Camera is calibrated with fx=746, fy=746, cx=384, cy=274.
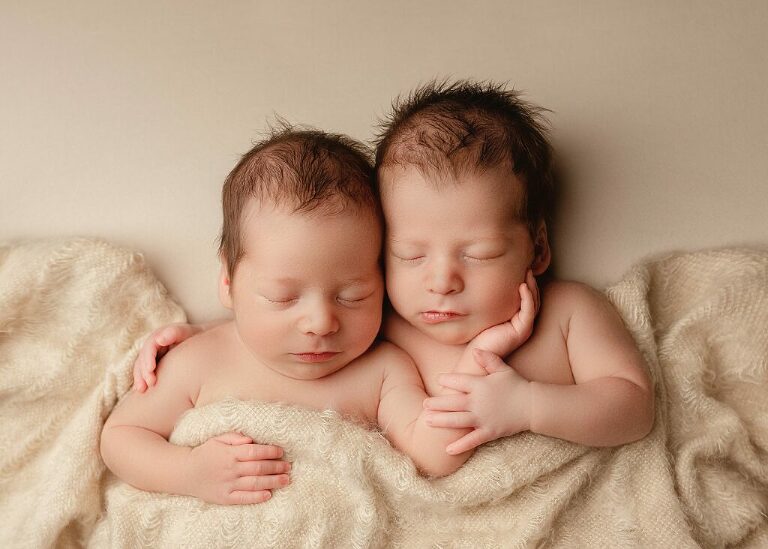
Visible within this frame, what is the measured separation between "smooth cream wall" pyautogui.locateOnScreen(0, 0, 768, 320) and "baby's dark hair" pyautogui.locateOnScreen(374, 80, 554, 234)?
0.16 metres

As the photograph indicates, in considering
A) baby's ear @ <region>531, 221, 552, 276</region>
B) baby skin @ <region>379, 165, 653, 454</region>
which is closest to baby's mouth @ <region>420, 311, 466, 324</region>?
baby skin @ <region>379, 165, 653, 454</region>

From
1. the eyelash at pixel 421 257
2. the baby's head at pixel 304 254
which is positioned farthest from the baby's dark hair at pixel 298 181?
the eyelash at pixel 421 257

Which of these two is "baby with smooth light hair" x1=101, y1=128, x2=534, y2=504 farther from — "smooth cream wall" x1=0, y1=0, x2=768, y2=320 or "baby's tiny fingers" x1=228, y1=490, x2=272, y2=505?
"smooth cream wall" x1=0, y1=0, x2=768, y2=320

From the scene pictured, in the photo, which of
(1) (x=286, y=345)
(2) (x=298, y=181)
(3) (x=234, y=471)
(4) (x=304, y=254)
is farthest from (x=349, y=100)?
(3) (x=234, y=471)

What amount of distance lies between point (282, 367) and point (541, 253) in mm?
571

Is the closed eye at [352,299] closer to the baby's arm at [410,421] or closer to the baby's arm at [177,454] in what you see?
the baby's arm at [410,421]

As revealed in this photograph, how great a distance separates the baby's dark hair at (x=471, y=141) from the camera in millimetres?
1382

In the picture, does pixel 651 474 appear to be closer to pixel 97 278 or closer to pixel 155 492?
pixel 155 492

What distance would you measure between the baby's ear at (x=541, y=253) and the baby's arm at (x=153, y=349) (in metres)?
0.74

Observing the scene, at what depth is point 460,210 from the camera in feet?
4.48

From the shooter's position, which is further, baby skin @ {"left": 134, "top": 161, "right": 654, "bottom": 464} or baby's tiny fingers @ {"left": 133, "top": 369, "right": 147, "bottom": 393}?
baby's tiny fingers @ {"left": 133, "top": 369, "right": 147, "bottom": 393}

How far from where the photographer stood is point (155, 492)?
144 centimetres

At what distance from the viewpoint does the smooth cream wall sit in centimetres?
162

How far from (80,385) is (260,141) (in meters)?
0.65
